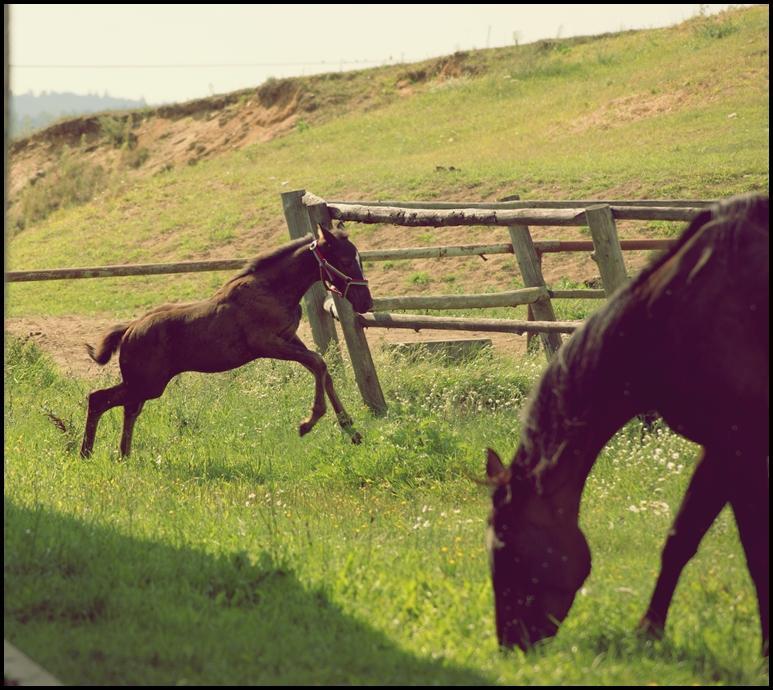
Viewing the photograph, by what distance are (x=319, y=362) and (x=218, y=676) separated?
15.7ft

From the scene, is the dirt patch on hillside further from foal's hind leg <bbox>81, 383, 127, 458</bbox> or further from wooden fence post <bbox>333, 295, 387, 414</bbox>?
foal's hind leg <bbox>81, 383, 127, 458</bbox>

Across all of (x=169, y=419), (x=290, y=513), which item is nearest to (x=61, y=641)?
(x=290, y=513)

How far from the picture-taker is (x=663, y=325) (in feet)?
13.8

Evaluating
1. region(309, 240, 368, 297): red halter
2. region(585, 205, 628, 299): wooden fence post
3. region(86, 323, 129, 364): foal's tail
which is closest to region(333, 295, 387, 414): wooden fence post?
region(309, 240, 368, 297): red halter

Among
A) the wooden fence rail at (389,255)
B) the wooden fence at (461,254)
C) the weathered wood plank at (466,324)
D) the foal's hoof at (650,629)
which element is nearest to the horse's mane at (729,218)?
the foal's hoof at (650,629)

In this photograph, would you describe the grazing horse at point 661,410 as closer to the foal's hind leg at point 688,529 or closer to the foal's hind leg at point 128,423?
the foal's hind leg at point 688,529

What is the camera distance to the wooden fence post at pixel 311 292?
10.5m

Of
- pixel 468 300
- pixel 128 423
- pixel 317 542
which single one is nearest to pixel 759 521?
pixel 317 542

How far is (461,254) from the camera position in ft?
32.9

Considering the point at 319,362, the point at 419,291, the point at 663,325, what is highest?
the point at 663,325

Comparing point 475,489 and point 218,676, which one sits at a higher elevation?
point 218,676

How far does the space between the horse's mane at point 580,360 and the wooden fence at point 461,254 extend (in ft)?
9.90

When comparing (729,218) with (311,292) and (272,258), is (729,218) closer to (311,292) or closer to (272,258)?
(272,258)

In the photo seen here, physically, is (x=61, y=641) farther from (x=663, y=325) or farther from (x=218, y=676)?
(x=663, y=325)
